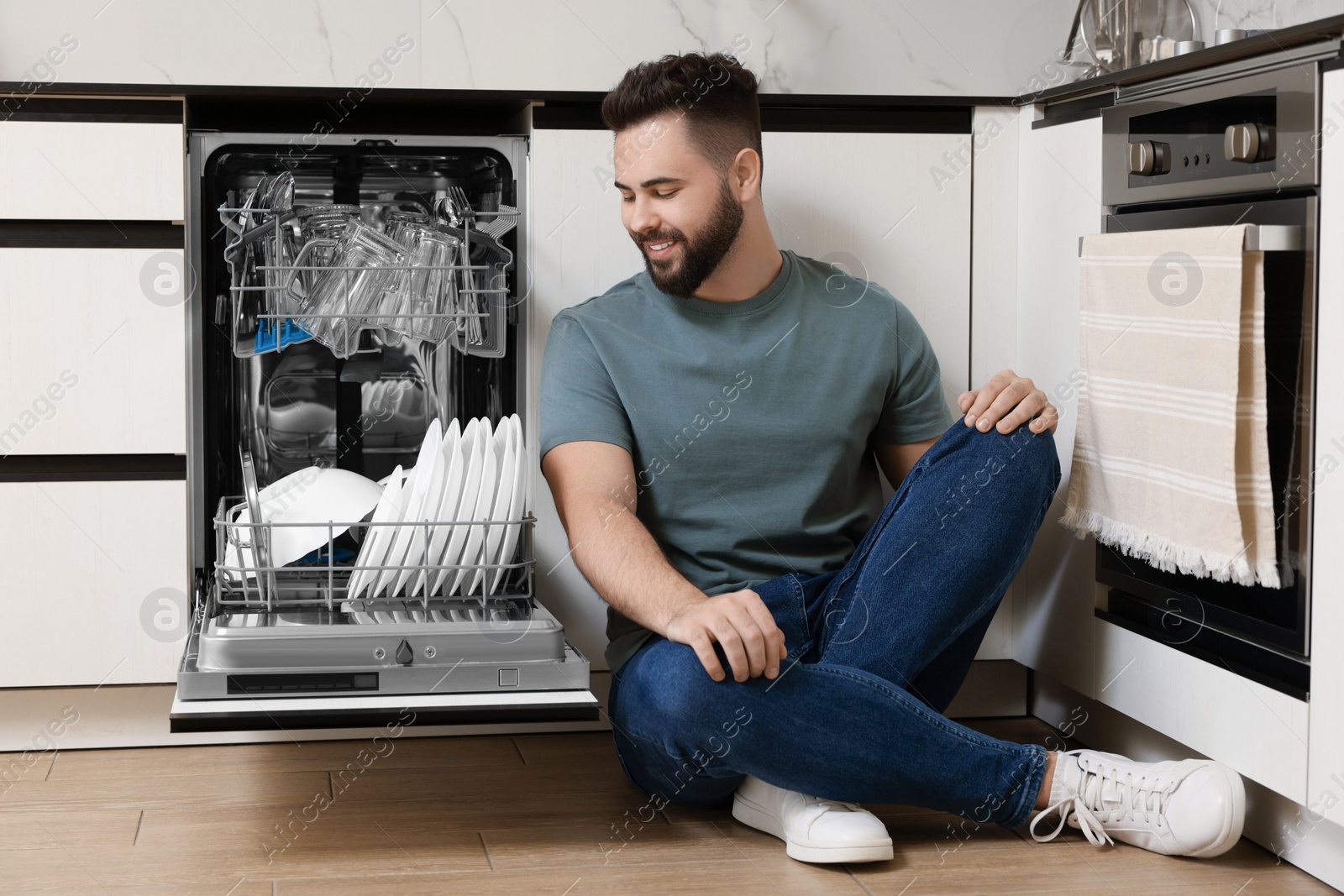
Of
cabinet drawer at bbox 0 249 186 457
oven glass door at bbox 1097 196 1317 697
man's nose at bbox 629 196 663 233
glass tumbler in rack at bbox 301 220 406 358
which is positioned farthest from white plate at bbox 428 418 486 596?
oven glass door at bbox 1097 196 1317 697

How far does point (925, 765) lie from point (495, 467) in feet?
1.89

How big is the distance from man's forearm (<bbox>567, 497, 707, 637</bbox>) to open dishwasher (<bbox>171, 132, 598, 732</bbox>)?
7cm

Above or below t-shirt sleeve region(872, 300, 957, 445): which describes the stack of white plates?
below

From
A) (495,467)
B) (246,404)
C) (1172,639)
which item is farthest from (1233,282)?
(246,404)

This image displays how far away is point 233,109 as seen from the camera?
6.13 feet

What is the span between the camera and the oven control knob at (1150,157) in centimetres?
153

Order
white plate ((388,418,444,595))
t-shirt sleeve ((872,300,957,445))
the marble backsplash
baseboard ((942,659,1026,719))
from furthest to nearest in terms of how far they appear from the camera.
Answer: the marble backsplash → baseboard ((942,659,1026,719)) → t-shirt sleeve ((872,300,957,445)) → white plate ((388,418,444,595))

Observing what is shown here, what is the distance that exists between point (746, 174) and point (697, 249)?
141 millimetres

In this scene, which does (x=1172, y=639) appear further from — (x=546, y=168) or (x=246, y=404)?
(x=246, y=404)

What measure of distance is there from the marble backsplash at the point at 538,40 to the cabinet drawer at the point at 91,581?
2.35ft

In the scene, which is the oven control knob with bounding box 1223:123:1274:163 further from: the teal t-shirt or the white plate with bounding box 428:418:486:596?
the white plate with bounding box 428:418:486:596

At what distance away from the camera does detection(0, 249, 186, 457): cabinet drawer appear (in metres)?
1.65

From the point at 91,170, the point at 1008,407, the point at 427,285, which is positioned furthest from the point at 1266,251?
the point at 91,170

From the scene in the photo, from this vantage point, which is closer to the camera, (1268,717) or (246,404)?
(1268,717)
